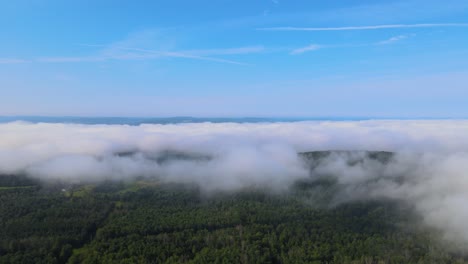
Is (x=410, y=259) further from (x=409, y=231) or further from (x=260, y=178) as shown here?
(x=260, y=178)

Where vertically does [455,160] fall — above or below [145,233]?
above

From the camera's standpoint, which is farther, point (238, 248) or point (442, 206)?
point (442, 206)


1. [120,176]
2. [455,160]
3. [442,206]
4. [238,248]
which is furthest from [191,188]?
[455,160]

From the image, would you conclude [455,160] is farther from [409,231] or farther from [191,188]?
[191,188]

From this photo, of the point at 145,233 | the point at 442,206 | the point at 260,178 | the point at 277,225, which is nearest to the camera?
the point at 145,233

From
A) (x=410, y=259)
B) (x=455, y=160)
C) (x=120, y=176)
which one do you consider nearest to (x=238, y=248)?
(x=410, y=259)

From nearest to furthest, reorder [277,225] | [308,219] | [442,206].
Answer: [277,225] < [308,219] < [442,206]
